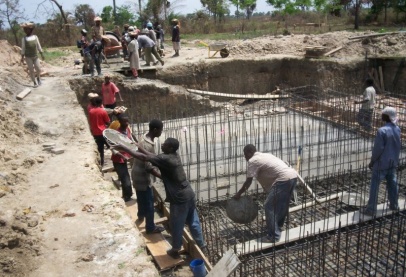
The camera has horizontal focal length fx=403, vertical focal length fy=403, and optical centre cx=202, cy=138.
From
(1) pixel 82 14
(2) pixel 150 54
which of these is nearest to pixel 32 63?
(2) pixel 150 54

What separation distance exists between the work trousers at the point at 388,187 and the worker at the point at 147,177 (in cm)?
290

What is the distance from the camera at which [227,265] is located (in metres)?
3.49

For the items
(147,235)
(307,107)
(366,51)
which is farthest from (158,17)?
(147,235)

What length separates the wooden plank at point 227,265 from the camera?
340 cm

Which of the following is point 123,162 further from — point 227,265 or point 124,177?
point 227,265

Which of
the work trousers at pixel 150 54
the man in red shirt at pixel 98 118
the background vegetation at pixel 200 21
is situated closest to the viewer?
the man in red shirt at pixel 98 118

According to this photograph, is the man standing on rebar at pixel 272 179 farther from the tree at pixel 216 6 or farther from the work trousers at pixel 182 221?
the tree at pixel 216 6

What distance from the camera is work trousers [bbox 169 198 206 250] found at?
4.48 meters

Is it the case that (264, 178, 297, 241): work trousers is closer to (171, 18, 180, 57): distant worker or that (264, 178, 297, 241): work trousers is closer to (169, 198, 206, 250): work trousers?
(169, 198, 206, 250): work trousers

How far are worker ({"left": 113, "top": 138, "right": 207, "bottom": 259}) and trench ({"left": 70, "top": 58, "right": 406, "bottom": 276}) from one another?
440mm

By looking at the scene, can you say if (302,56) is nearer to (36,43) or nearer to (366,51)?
(366,51)

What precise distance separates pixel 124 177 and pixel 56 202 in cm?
141

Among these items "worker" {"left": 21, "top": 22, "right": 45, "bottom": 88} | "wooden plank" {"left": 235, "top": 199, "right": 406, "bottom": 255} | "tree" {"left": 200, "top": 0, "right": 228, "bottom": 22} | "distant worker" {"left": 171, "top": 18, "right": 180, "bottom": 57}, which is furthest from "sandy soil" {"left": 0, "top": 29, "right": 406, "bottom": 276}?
"tree" {"left": 200, "top": 0, "right": 228, "bottom": 22}

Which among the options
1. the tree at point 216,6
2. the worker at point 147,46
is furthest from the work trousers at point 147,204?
the tree at point 216,6
